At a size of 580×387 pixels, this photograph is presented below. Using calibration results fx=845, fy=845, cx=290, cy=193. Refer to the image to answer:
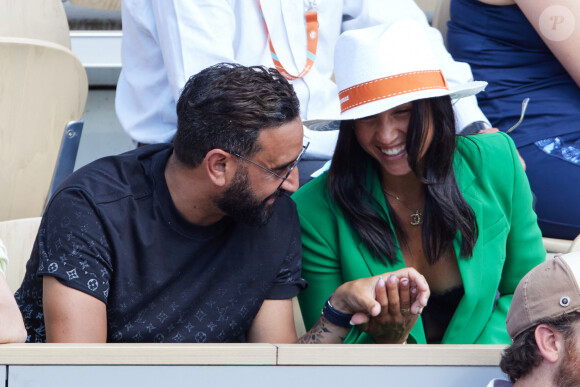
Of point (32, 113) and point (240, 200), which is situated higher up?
point (240, 200)

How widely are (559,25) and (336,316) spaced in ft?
3.49

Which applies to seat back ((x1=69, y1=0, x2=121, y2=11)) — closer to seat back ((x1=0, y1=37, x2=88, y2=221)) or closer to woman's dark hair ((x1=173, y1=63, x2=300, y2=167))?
seat back ((x1=0, y1=37, x2=88, y2=221))

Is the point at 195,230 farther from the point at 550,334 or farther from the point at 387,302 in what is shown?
the point at 550,334

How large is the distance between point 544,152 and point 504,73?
0.27m

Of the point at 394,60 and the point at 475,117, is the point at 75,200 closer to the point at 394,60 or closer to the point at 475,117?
the point at 394,60

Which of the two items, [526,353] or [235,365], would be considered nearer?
[235,365]

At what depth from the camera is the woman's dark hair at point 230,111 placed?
1709 mm

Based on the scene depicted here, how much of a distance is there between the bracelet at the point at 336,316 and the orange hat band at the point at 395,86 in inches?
18.2

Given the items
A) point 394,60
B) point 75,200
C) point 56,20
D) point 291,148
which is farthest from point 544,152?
point 56,20

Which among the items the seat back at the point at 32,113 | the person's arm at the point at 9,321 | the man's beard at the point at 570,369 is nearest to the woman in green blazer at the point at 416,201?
the man's beard at the point at 570,369

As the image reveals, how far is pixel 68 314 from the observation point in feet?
5.15

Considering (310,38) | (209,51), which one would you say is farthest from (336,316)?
(310,38)

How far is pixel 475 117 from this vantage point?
2398 millimetres

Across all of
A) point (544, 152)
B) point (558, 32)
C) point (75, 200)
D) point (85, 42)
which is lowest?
point (85, 42)
